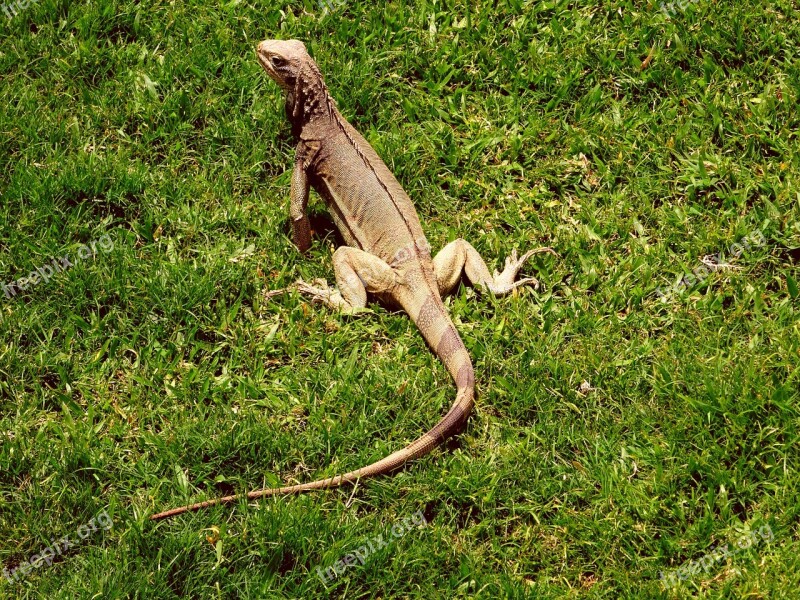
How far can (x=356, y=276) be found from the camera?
6152 mm

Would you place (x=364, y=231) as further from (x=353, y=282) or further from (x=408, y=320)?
(x=408, y=320)

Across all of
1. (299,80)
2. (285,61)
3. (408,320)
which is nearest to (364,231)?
(408,320)

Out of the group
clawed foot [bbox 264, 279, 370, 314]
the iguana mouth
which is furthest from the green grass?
the iguana mouth

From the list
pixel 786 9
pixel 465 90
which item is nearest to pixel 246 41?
pixel 465 90

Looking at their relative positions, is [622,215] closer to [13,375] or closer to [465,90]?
[465,90]

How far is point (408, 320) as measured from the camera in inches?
239

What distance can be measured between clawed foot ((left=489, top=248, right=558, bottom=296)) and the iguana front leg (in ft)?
3.95

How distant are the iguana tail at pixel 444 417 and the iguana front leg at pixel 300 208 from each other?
0.80 metres

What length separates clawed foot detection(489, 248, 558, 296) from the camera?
6.19 m

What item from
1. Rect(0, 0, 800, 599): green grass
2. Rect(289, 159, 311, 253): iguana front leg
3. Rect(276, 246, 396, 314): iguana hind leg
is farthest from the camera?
Rect(289, 159, 311, 253): iguana front leg

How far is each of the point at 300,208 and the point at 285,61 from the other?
987 millimetres

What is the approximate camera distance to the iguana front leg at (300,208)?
6320 mm

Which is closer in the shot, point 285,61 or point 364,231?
point 364,231

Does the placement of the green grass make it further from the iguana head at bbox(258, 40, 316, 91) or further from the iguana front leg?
the iguana head at bbox(258, 40, 316, 91)
